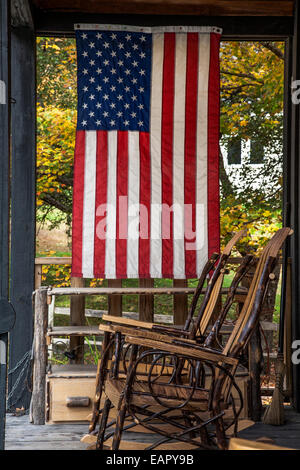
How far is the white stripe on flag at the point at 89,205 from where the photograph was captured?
389cm

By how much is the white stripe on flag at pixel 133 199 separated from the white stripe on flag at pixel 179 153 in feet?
0.89

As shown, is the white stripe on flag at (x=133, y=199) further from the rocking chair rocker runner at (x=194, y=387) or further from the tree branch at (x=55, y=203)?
the tree branch at (x=55, y=203)

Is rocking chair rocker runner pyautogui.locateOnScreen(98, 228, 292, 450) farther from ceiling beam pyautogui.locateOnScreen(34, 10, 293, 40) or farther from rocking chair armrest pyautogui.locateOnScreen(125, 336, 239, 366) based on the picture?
ceiling beam pyautogui.locateOnScreen(34, 10, 293, 40)

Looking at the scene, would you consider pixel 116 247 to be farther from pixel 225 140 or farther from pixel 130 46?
pixel 225 140

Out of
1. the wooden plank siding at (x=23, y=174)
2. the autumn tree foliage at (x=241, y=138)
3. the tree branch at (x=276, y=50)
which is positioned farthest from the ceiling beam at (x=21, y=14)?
the tree branch at (x=276, y=50)

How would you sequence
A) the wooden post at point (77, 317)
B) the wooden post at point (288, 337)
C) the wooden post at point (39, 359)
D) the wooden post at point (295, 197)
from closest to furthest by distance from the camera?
the wooden post at point (39, 359) → the wooden post at point (295, 197) → the wooden post at point (288, 337) → the wooden post at point (77, 317)

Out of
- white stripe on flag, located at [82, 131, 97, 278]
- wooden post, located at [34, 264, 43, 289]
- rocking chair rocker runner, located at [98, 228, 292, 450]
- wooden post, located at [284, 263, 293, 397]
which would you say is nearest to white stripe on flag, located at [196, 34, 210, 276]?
wooden post, located at [284, 263, 293, 397]

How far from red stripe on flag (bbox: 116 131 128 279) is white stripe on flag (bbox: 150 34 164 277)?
191 millimetres

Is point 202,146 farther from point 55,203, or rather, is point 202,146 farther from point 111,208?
point 55,203

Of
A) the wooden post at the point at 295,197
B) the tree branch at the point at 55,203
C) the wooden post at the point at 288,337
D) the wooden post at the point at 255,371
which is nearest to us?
the wooden post at the point at 255,371

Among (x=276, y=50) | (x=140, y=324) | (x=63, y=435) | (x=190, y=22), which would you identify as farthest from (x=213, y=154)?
(x=276, y=50)

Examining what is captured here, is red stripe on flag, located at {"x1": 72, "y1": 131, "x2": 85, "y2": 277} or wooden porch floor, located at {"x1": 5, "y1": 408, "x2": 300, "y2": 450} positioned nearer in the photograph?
wooden porch floor, located at {"x1": 5, "y1": 408, "x2": 300, "y2": 450}

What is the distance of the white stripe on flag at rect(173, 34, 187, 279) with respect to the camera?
3.94 meters

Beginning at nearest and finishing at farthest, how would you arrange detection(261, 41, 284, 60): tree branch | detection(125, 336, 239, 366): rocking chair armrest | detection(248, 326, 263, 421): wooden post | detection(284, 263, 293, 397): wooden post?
detection(125, 336, 239, 366): rocking chair armrest < detection(248, 326, 263, 421): wooden post < detection(284, 263, 293, 397): wooden post < detection(261, 41, 284, 60): tree branch
